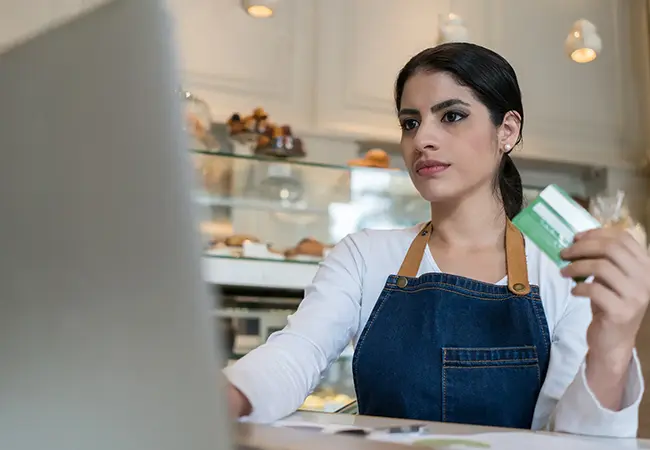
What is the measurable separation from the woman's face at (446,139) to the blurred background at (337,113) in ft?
2.78

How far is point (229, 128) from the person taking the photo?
86.0 inches

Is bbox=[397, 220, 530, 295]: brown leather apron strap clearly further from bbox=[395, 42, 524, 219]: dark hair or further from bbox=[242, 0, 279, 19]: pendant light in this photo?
bbox=[242, 0, 279, 19]: pendant light

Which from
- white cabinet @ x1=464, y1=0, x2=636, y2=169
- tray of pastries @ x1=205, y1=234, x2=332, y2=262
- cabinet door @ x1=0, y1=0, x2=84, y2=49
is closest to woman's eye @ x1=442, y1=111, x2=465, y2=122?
tray of pastries @ x1=205, y1=234, x2=332, y2=262

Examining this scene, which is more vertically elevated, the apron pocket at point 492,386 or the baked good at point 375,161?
the baked good at point 375,161

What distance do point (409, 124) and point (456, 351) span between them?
37 centimetres

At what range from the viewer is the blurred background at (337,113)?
76.0 inches

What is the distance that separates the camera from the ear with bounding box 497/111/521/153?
1069 millimetres

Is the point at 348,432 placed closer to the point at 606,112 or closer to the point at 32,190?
the point at 32,190

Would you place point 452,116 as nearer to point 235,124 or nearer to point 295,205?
point 295,205

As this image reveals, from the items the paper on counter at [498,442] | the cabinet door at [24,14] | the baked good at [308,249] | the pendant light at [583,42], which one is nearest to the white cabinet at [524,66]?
the baked good at [308,249]

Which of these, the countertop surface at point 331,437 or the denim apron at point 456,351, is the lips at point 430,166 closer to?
the denim apron at point 456,351

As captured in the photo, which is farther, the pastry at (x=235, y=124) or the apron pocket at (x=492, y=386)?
the pastry at (x=235, y=124)

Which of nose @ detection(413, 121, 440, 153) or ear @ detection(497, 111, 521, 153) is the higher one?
ear @ detection(497, 111, 521, 153)

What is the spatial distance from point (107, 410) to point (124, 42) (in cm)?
11
